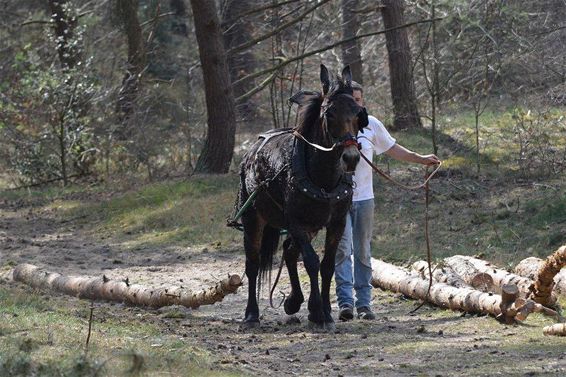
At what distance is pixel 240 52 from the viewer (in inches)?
1093

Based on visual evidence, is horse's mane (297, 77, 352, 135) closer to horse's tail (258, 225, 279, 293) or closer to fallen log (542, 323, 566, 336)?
horse's tail (258, 225, 279, 293)

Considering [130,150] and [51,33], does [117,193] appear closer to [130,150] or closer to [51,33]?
[130,150]

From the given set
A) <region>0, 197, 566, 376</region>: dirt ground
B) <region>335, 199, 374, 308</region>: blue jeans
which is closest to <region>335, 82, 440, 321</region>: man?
<region>335, 199, 374, 308</region>: blue jeans

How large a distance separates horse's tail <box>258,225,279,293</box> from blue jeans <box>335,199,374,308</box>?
2.18 feet

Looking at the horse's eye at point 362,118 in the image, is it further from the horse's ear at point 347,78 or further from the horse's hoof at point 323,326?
the horse's hoof at point 323,326

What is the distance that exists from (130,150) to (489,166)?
9768mm

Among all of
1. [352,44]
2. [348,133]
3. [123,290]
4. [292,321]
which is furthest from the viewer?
[352,44]

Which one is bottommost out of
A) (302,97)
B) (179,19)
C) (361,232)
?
(361,232)

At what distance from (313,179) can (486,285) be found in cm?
255

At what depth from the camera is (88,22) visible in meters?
30.0

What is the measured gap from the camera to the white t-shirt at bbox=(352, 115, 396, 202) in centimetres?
1107

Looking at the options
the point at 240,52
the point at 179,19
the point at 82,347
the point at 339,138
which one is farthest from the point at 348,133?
the point at 179,19

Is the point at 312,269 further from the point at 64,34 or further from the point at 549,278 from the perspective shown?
the point at 64,34

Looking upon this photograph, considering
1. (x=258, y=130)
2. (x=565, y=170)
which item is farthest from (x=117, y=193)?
(x=565, y=170)
